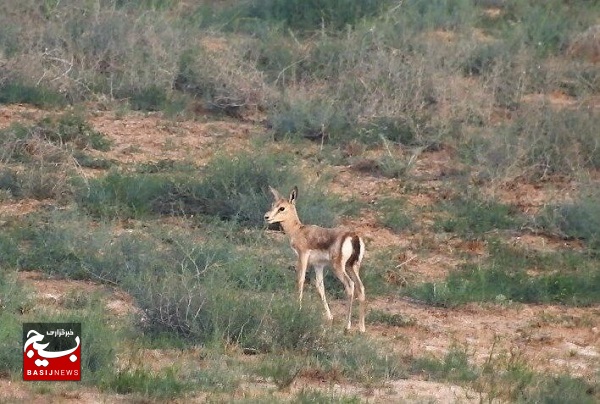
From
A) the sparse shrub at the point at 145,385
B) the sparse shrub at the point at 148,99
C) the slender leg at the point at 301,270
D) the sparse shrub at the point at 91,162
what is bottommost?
the sparse shrub at the point at 91,162

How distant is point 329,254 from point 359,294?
1.42 ft

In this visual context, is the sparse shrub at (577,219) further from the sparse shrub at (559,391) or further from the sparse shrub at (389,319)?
the sparse shrub at (559,391)

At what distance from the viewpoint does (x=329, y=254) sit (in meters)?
11.5

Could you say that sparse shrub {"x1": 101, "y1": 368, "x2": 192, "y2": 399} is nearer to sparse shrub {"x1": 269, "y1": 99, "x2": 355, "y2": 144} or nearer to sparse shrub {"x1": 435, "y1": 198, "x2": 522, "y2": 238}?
sparse shrub {"x1": 435, "y1": 198, "x2": 522, "y2": 238}

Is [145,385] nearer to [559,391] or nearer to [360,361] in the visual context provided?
[360,361]

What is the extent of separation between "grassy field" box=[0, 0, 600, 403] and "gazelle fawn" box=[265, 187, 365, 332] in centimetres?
38

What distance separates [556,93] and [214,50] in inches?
186

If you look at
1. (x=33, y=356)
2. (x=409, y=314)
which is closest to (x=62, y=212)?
(x=409, y=314)

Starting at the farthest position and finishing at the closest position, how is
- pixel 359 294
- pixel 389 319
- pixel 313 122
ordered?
pixel 313 122
pixel 389 319
pixel 359 294

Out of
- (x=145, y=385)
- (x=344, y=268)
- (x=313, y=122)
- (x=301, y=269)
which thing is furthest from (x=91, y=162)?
(x=145, y=385)

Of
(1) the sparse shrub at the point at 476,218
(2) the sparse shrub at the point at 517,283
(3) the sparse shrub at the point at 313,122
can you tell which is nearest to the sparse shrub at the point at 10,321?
(2) the sparse shrub at the point at 517,283

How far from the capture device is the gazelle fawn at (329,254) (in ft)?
37.2

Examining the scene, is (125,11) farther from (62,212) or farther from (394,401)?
(394,401)

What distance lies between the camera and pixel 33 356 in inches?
358
